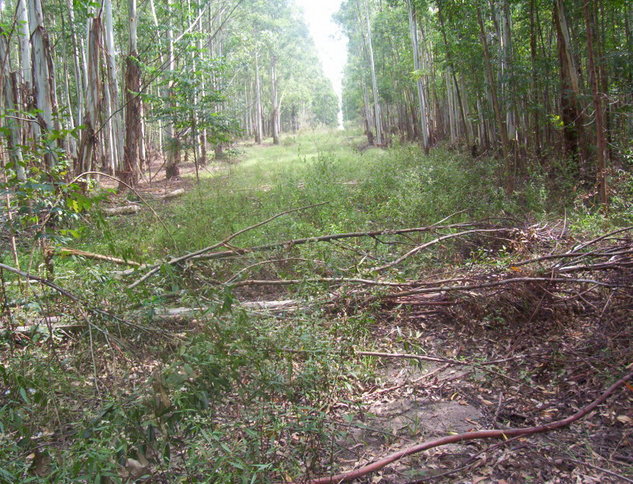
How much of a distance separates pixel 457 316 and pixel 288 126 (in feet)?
167

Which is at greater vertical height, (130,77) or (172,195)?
(130,77)

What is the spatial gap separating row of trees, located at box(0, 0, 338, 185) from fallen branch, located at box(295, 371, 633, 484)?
2.66 m

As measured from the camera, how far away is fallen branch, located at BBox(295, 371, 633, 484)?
92.0 inches

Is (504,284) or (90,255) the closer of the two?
(504,284)

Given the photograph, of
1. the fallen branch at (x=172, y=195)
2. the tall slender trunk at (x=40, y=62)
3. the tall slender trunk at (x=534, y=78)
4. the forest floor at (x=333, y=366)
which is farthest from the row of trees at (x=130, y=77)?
the tall slender trunk at (x=534, y=78)

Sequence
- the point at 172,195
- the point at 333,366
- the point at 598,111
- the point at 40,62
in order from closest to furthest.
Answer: the point at 333,366 → the point at 40,62 → the point at 598,111 → the point at 172,195

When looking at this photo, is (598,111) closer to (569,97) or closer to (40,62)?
(569,97)

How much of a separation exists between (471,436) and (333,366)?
912 mm

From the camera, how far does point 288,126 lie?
174 ft

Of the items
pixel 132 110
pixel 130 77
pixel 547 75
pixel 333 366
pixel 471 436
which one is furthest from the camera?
pixel 132 110

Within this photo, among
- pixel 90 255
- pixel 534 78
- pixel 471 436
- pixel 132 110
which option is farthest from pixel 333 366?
pixel 132 110

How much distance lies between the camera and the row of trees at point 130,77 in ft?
20.5

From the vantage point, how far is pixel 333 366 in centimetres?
301

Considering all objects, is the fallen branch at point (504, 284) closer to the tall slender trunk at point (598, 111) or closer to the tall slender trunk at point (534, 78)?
the tall slender trunk at point (598, 111)
